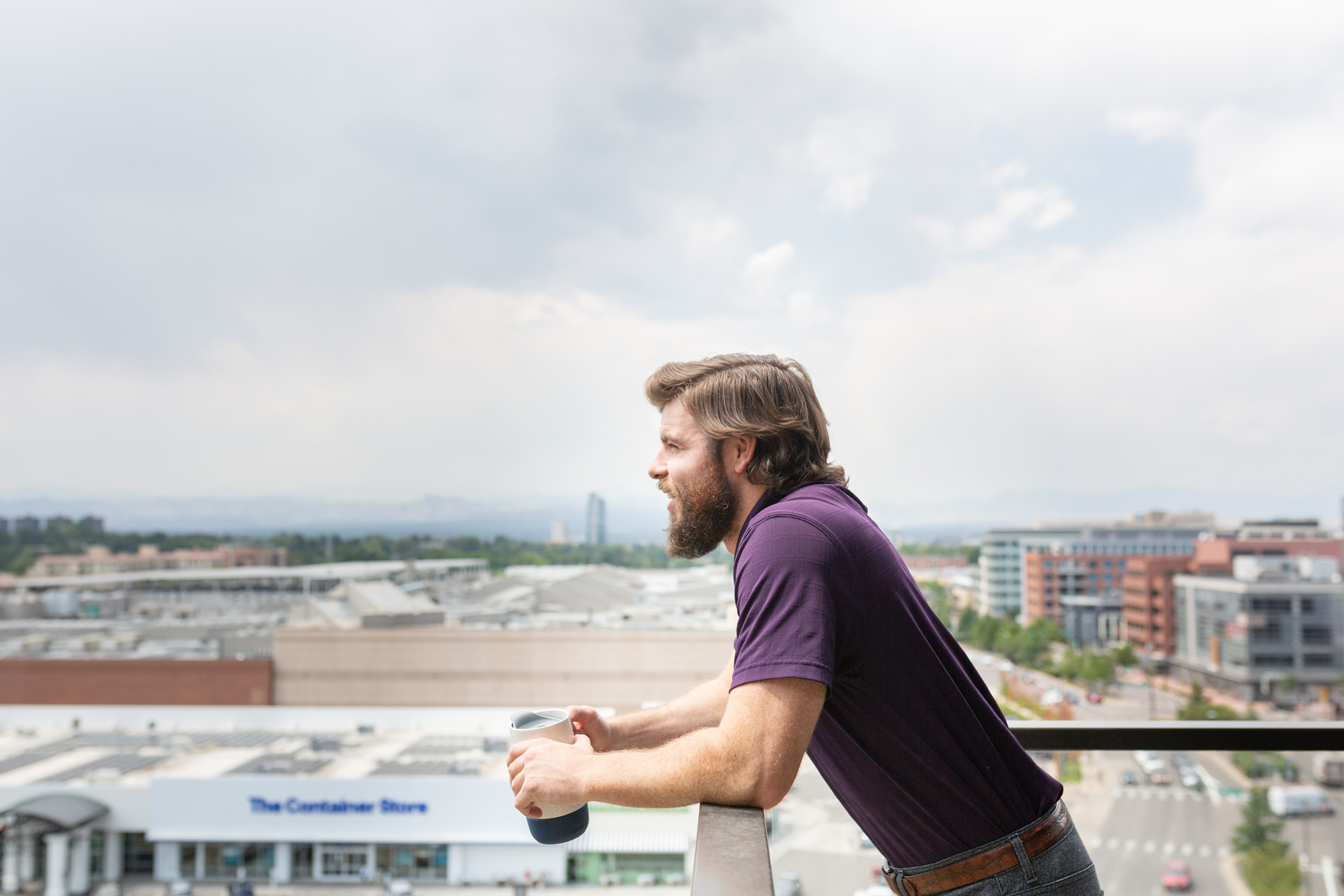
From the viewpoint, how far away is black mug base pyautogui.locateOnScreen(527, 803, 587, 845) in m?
0.59

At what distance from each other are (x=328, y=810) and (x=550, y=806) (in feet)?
34.6

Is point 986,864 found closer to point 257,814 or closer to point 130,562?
point 257,814

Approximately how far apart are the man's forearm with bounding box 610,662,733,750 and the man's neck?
15 centimetres

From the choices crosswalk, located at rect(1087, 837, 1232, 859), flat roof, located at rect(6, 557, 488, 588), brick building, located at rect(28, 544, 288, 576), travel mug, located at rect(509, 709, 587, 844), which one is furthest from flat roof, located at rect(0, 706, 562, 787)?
travel mug, located at rect(509, 709, 587, 844)

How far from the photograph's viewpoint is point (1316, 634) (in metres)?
8.93

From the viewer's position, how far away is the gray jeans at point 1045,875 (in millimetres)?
582

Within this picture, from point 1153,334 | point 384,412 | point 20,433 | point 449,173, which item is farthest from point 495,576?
point 1153,334

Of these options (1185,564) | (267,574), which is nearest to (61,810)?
(267,574)

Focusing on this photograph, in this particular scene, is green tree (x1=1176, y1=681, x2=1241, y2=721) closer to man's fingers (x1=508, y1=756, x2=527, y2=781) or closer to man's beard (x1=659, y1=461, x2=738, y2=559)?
man's beard (x1=659, y1=461, x2=738, y2=559)

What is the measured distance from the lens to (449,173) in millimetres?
12438

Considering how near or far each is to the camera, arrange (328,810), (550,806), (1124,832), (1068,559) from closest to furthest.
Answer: (550,806)
(1124,832)
(328,810)
(1068,559)

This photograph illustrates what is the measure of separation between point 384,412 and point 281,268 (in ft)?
11.3

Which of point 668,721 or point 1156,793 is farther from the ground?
point 668,721

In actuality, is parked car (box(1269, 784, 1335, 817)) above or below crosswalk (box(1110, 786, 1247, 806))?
above
